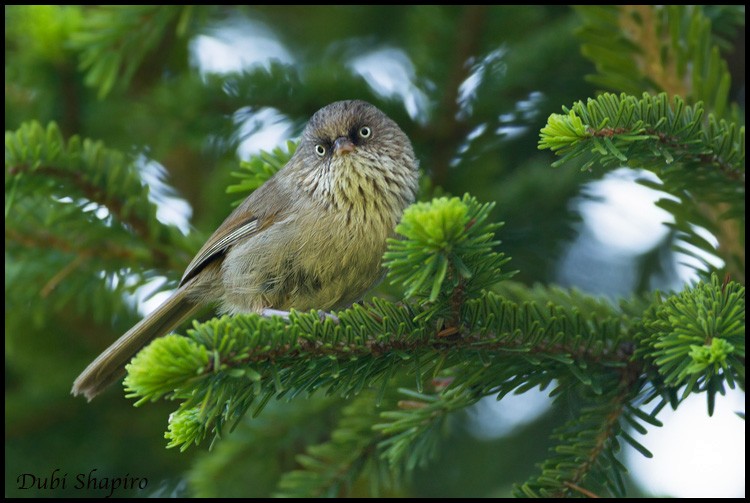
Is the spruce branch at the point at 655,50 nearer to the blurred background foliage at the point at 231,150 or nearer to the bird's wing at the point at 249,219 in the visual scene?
the blurred background foliage at the point at 231,150

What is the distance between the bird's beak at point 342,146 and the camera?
3873 mm

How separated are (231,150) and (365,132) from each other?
867mm

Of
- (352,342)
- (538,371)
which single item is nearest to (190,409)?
(352,342)

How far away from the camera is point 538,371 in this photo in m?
2.60

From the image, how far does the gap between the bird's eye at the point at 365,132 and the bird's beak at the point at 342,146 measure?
0.31 ft

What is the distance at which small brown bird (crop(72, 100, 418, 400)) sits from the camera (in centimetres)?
354

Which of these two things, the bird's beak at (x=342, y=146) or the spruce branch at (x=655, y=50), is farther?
the bird's beak at (x=342, y=146)

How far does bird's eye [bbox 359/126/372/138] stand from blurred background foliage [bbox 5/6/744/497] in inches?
13.6

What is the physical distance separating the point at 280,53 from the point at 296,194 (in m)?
2.04

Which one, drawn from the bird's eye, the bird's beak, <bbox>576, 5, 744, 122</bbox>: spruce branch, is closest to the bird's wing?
the bird's beak

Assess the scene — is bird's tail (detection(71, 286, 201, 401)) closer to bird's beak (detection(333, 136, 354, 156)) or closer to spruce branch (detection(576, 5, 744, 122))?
bird's beak (detection(333, 136, 354, 156))

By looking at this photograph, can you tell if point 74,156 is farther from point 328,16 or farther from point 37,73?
point 328,16

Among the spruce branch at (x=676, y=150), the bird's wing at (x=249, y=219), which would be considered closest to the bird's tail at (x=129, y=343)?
the bird's wing at (x=249, y=219)

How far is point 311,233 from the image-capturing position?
3.61 meters
